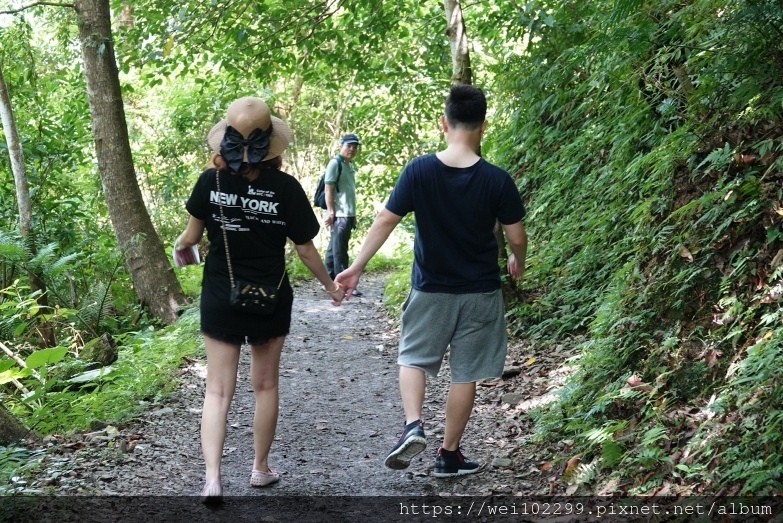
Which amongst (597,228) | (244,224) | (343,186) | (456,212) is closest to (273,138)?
(244,224)

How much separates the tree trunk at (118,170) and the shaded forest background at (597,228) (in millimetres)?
152

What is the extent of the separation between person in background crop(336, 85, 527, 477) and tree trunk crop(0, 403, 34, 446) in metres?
2.49

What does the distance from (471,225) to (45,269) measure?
725cm

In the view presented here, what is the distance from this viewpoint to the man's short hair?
4.70m

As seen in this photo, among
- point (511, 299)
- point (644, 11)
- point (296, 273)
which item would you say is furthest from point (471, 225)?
point (296, 273)

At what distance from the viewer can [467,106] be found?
15.4 ft

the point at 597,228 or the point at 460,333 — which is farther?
the point at 597,228

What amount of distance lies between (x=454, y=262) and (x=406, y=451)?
3.77 ft

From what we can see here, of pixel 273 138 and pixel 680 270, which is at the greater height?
pixel 273 138

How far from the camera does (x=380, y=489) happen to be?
4953mm

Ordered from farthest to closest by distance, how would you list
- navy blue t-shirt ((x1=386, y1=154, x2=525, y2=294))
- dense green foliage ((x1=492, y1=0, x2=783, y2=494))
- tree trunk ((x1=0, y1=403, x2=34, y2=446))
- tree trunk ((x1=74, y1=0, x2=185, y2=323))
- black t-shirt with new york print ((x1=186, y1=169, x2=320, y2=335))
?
tree trunk ((x1=74, y1=0, x2=185, y2=323)), tree trunk ((x1=0, y1=403, x2=34, y2=446)), navy blue t-shirt ((x1=386, y1=154, x2=525, y2=294)), black t-shirt with new york print ((x1=186, y1=169, x2=320, y2=335)), dense green foliage ((x1=492, y1=0, x2=783, y2=494))

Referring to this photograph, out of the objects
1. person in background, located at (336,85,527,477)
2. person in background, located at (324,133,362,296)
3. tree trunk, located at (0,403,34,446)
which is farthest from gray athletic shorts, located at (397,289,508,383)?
person in background, located at (324,133,362,296)

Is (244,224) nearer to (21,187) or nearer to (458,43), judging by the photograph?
(458,43)

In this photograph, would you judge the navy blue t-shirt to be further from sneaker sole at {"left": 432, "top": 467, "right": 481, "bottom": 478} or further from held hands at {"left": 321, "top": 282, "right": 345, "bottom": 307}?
sneaker sole at {"left": 432, "top": 467, "right": 481, "bottom": 478}
